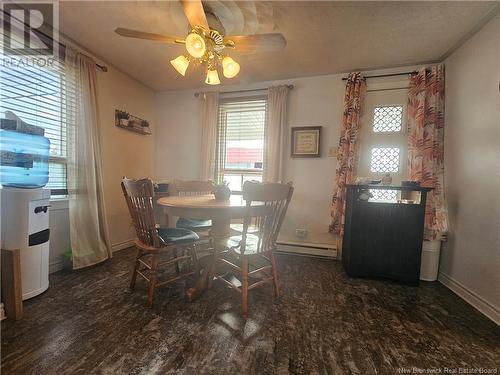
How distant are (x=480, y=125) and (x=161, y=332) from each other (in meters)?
2.97

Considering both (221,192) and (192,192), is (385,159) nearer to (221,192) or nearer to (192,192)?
(221,192)

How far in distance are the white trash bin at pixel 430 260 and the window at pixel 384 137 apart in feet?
2.10

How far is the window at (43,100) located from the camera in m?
1.87

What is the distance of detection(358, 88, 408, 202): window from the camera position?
2682 millimetres

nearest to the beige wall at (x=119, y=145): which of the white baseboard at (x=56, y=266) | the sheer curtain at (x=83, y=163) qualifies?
the sheer curtain at (x=83, y=163)

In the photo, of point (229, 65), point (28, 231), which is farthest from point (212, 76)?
point (28, 231)

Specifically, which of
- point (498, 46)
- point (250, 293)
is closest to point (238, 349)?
point (250, 293)

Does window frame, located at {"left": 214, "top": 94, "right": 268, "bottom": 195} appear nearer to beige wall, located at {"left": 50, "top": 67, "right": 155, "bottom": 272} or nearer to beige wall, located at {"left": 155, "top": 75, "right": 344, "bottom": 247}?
beige wall, located at {"left": 155, "top": 75, "right": 344, "bottom": 247}

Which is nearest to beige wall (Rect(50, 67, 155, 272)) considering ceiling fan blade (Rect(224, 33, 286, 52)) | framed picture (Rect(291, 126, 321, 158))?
ceiling fan blade (Rect(224, 33, 286, 52))

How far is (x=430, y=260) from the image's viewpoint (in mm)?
2285

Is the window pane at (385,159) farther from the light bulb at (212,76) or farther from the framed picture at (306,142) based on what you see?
the light bulb at (212,76)

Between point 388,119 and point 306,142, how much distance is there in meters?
1.02

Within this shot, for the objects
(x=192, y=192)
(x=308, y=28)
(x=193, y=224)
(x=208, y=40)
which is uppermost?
(x=308, y=28)

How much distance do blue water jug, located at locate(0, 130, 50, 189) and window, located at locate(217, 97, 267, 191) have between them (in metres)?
1.98
